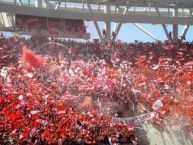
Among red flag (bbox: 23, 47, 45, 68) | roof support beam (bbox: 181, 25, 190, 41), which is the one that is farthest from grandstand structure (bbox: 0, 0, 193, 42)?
red flag (bbox: 23, 47, 45, 68)

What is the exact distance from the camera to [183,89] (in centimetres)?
1942

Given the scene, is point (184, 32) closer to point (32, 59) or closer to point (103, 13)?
point (103, 13)

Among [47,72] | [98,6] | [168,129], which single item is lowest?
[168,129]

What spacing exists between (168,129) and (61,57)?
9046 mm

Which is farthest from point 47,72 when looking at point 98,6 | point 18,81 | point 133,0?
point 98,6

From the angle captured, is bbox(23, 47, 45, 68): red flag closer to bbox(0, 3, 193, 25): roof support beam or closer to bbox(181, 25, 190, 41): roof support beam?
bbox(0, 3, 193, 25): roof support beam

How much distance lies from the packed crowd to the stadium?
3 centimetres

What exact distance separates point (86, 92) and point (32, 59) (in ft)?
20.5

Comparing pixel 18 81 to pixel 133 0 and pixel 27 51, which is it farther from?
pixel 133 0

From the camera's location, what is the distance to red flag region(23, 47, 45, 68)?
21.9 metres

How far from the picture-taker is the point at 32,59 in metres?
23.8

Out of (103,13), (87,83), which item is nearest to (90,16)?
(103,13)

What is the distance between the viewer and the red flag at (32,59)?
21.9 meters

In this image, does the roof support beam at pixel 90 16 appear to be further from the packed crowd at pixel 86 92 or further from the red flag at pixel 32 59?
the red flag at pixel 32 59
